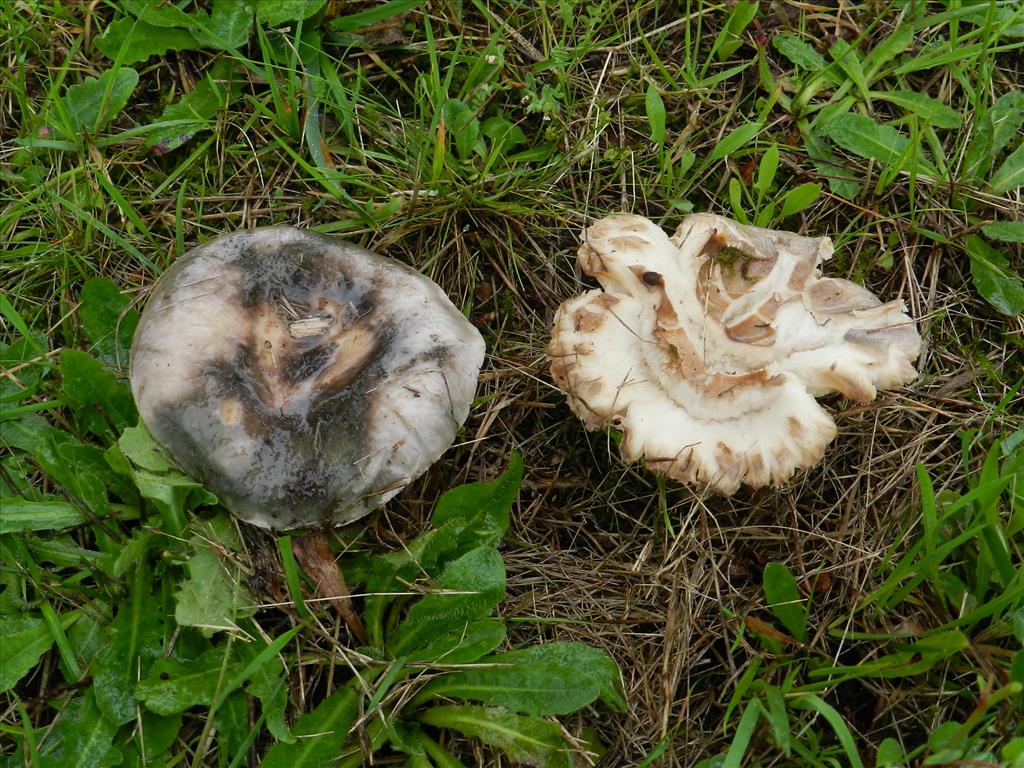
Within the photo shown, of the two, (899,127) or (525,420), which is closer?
(525,420)

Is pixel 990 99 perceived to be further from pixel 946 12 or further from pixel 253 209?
pixel 253 209

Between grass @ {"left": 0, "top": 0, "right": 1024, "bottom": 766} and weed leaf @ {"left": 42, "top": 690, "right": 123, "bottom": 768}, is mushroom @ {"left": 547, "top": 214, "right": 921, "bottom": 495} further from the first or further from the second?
weed leaf @ {"left": 42, "top": 690, "right": 123, "bottom": 768}

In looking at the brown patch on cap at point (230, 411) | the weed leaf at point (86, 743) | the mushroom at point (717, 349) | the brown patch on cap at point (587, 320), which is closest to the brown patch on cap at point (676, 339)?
the mushroom at point (717, 349)

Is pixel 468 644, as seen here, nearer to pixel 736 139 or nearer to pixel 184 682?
pixel 184 682

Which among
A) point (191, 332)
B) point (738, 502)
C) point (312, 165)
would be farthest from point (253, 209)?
point (738, 502)

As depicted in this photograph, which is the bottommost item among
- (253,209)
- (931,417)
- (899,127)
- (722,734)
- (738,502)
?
(722,734)

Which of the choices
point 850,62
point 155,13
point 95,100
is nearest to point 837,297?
point 850,62
